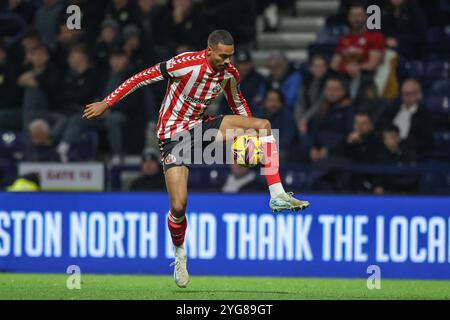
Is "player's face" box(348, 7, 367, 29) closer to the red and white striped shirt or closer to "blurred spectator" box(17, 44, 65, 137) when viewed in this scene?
"blurred spectator" box(17, 44, 65, 137)

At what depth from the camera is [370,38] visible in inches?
644

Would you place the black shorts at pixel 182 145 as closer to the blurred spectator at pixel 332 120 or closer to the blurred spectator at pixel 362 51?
the blurred spectator at pixel 332 120

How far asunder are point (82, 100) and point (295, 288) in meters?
5.87

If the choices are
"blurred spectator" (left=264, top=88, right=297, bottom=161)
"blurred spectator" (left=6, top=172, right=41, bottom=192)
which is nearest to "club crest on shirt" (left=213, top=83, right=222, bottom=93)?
"blurred spectator" (left=6, top=172, right=41, bottom=192)

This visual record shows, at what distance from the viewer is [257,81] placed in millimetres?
16625

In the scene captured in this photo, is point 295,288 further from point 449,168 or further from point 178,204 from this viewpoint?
point 449,168

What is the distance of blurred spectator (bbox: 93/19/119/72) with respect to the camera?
17.5m

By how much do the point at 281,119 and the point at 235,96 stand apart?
425cm

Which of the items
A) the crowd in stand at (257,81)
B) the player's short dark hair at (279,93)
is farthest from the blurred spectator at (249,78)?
the player's short dark hair at (279,93)

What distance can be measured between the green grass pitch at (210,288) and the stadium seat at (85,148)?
2911 mm

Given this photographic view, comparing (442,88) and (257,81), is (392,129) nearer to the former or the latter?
(442,88)

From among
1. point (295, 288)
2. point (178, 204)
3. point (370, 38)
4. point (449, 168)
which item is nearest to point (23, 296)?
point (178, 204)

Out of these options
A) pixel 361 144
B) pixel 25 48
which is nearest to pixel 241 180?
pixel 361 144

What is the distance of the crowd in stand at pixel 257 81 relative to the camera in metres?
15.5
